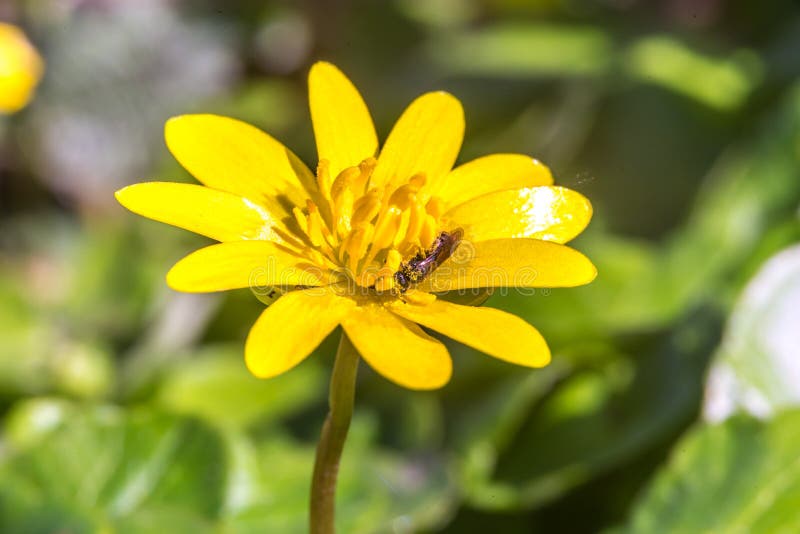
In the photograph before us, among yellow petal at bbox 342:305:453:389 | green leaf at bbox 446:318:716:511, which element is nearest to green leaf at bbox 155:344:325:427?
green leaf at bbox 446:318:716:511

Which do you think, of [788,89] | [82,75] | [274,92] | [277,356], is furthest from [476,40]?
[277,356]

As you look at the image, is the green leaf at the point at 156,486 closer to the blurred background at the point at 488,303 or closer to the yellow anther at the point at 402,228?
the blurred background at the point at 488,303

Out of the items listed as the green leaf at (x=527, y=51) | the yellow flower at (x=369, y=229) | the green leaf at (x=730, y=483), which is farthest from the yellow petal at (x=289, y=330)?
the green leaf at (x=527, y=51)

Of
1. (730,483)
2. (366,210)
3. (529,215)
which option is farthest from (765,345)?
(366,210)

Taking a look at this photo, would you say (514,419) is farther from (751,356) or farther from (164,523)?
(164,523)

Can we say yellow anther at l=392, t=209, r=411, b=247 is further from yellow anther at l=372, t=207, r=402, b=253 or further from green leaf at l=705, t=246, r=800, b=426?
green leaf at l=705, t=246, r=800, b=426
